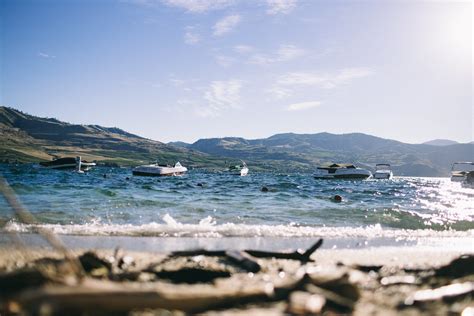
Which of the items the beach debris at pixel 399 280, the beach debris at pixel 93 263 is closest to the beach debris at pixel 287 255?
the beach debris at pixel 399 280

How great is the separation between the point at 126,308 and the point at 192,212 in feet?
49.0

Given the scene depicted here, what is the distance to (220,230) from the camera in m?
13.6

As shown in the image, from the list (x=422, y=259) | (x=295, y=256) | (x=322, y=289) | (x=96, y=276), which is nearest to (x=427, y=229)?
(x=422, y=259)

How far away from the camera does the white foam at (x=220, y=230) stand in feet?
41.1

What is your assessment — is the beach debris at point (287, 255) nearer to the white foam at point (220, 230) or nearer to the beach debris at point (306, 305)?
the beach debris at point (306, 305)

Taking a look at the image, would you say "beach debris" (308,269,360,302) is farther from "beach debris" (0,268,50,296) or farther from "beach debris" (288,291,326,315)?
"beach debris" (0,268,50,296)

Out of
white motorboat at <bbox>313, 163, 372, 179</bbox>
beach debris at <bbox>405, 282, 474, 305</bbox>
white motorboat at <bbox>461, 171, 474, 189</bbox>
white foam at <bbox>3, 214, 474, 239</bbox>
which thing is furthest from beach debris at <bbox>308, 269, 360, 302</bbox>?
white motorboat at <bbox>313, 163, 372, 179</bbox>

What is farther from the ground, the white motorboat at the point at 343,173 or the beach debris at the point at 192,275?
the beach debris at the point at 192,275

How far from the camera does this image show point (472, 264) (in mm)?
7379

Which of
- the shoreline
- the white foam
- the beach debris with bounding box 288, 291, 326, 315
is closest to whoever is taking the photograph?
Answer: the beach debris with bounding box 288, 291, 326, 315

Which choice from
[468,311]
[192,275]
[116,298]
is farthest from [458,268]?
[116,298]

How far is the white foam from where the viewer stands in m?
12.5

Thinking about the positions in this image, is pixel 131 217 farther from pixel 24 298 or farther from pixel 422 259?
pixel 24 298

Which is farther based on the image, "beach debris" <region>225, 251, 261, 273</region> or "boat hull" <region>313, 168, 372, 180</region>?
"boat hull" <region>313, 168, 372, 180</region>
